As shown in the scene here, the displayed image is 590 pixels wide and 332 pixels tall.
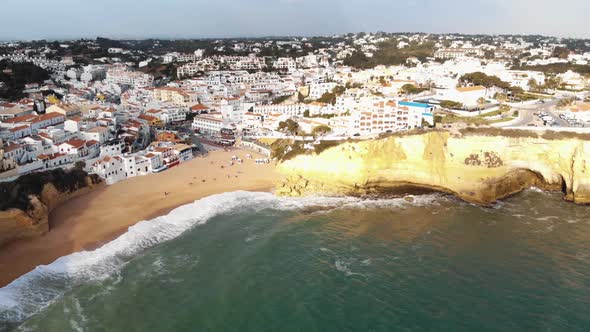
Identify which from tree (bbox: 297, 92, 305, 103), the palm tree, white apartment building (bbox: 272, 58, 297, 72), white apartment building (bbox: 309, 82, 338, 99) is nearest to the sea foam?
the palm tree

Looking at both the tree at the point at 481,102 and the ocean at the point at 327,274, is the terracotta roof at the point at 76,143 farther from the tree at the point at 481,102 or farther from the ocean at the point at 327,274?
the tree at the point at 481,102

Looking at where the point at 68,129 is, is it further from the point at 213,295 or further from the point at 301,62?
the point at 301,62

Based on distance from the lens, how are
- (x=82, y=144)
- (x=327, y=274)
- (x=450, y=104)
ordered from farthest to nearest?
(x=450, y=104) < (x=82, y=144) < (x=327, y=274)

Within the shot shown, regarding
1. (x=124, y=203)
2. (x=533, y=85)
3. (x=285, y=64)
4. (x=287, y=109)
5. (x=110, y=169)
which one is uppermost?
(x=285, y=64)

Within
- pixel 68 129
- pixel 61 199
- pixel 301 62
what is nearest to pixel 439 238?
pixel 61 199

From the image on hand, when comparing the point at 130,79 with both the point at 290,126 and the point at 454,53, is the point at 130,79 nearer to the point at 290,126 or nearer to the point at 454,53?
the point at 290,126

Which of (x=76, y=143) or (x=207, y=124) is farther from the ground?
(x=76, y=143)

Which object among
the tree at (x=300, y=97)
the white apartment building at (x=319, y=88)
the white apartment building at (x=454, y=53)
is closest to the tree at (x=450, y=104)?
the white apartment building at (x=319, y=88)

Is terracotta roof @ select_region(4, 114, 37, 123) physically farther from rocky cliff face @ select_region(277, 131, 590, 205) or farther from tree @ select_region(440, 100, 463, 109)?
tree @ select_region(440, 100, 463, 109)

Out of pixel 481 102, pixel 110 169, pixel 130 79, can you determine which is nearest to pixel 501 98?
pixel 481 102
